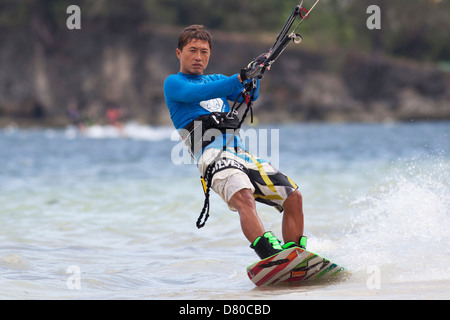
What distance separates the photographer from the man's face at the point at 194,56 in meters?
5.15

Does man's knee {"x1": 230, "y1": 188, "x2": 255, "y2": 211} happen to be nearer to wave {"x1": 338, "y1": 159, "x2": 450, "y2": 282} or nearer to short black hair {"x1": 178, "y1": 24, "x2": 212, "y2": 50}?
wave {"x1": 338, "y1": 159, "x2": 450, "y2": 282}

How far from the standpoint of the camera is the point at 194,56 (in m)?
5.16

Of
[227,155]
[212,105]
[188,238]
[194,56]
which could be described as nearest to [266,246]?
[227,155]

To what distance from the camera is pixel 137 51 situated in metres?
49.9

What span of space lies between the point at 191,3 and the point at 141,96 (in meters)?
8.73

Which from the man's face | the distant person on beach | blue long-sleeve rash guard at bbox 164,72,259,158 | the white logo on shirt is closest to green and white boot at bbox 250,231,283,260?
the distant person on beach

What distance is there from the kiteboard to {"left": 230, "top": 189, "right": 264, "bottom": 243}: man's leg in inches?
8.3

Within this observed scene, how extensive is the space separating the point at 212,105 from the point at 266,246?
119 centimetres

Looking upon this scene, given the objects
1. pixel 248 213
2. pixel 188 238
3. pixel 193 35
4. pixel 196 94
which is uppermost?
pixel 193 35

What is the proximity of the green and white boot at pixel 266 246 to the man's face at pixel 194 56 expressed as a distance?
140 centimetres

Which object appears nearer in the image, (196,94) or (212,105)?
(196,94)

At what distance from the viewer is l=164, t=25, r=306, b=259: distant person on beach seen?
484 cm

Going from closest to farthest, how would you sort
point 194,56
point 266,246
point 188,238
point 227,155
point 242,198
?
point 266,246
point 242,198
point 227,155
point 194,56
point 188,238

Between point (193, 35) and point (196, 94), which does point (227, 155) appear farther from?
point (193, 35)
